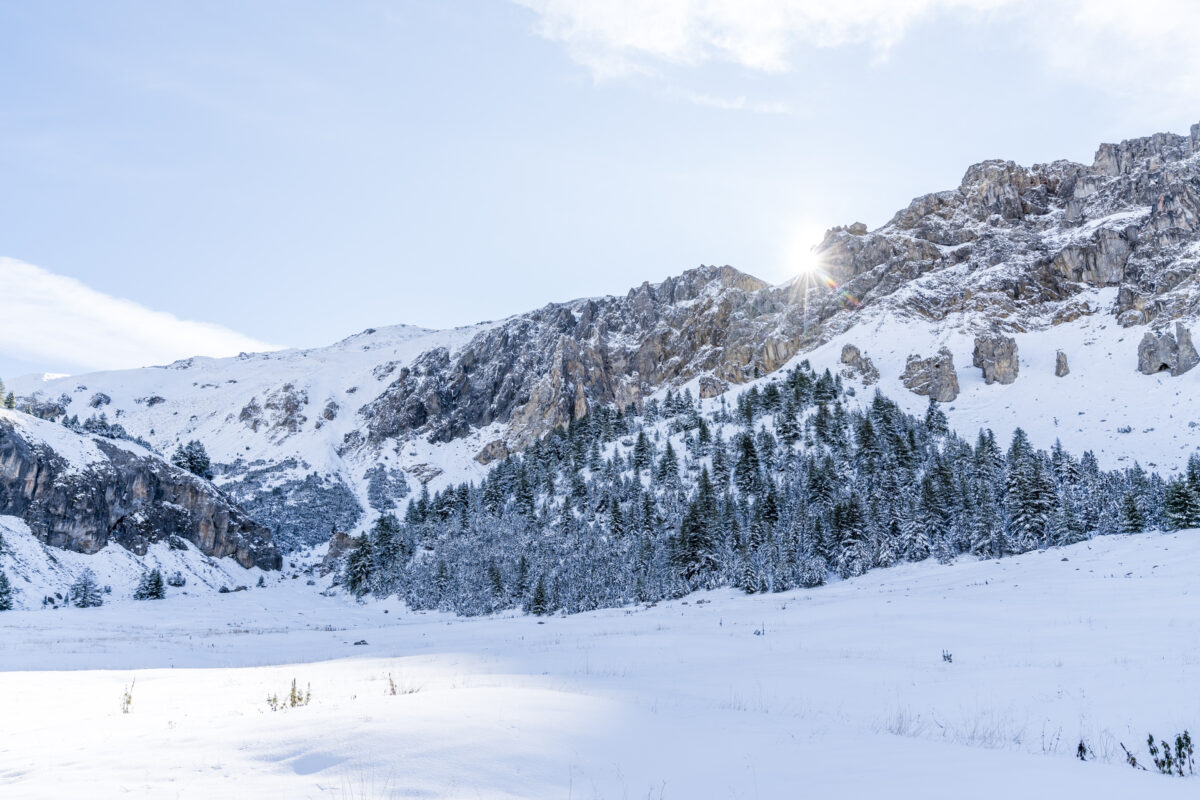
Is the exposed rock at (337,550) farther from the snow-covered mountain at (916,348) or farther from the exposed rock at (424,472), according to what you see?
the exposed rock at (424,472)

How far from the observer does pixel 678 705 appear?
10609 mm

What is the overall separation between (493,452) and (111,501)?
9985 cm

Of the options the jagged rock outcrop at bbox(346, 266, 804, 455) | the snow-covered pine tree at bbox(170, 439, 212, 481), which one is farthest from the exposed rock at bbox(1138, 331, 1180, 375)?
the snow-covered pine tree at bbox(170, 439, 212, 481)

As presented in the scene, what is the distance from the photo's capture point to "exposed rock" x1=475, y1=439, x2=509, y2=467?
170375 mm

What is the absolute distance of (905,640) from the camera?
2009 centimetres

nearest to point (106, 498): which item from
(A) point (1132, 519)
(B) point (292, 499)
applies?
(B) point (292, 499)

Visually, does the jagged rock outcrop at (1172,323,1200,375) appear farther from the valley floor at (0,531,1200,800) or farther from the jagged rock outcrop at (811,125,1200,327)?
the valley floor at (0,531,1200,800)

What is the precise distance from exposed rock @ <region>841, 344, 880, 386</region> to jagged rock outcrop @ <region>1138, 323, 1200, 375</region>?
4036cm

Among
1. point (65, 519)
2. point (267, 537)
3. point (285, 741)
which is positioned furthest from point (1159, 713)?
point (267, 537)

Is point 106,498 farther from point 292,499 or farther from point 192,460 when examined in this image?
point 292,499

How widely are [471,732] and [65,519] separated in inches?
3435

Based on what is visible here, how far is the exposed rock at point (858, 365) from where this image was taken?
121625 millimetres

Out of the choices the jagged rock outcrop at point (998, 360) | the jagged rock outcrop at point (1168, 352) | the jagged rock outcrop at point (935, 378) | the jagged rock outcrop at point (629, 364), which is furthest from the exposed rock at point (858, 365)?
the jagged rock outcrop at point (1168, 352)

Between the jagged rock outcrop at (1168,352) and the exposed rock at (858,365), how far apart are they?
40357 mm
